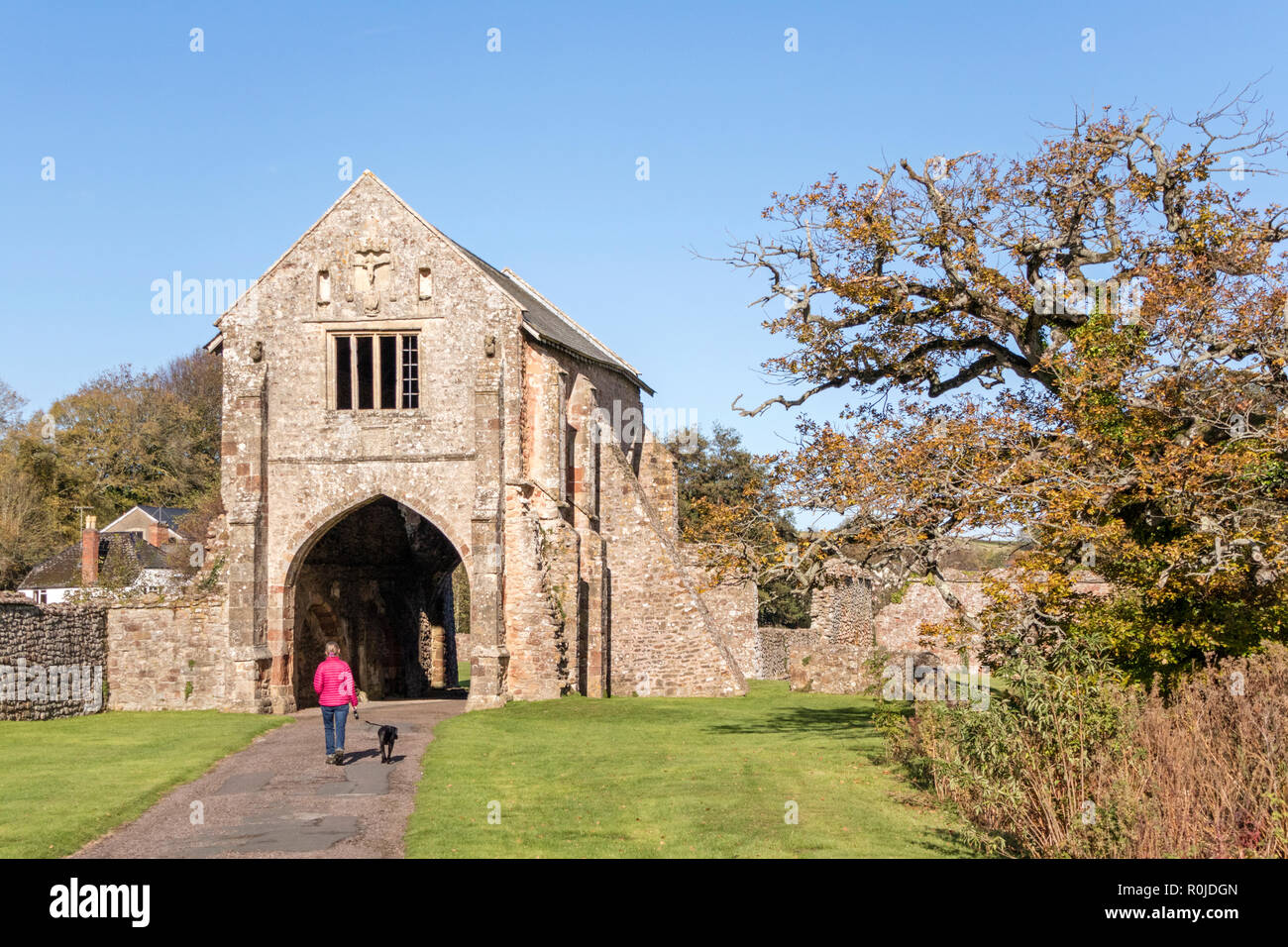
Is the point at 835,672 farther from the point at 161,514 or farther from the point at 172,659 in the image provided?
the point at 161,514

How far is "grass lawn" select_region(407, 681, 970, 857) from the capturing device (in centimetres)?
1138

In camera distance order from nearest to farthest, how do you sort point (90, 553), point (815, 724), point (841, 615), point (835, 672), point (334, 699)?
point (334, 699), point (815, 724), point (835, 672), point (841, 615), point (90, 553)

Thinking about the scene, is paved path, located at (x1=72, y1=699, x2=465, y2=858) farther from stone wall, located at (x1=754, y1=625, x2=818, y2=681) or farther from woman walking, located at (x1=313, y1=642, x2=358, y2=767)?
stone wall, located at (x1=754, y1=625, x2=818, y2=681)

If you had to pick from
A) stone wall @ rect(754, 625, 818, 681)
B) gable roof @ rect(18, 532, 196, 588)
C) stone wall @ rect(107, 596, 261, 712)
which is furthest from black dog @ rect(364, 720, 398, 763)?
gable roof @ rect(18, 532, 196, 588)

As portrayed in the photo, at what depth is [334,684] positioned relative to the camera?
1709cm

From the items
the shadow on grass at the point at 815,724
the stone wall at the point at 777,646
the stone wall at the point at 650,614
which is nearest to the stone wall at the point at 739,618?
the stone wall at the point at 777,646

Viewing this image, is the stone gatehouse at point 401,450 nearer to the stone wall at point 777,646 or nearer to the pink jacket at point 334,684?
the pink jacket at point 334,684

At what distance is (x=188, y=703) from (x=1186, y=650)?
20.2 m

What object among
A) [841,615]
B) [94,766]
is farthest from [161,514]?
[94,766]

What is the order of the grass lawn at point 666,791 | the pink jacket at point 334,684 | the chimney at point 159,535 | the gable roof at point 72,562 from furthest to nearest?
the chimney at point 159,535, the gable roof at point 72,562, the pink jacket at point 334,684, the grass lawn at point 666,791

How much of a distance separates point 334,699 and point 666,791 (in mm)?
5343

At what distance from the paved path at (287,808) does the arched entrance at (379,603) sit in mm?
8902

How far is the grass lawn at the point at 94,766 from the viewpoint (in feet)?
40.4
